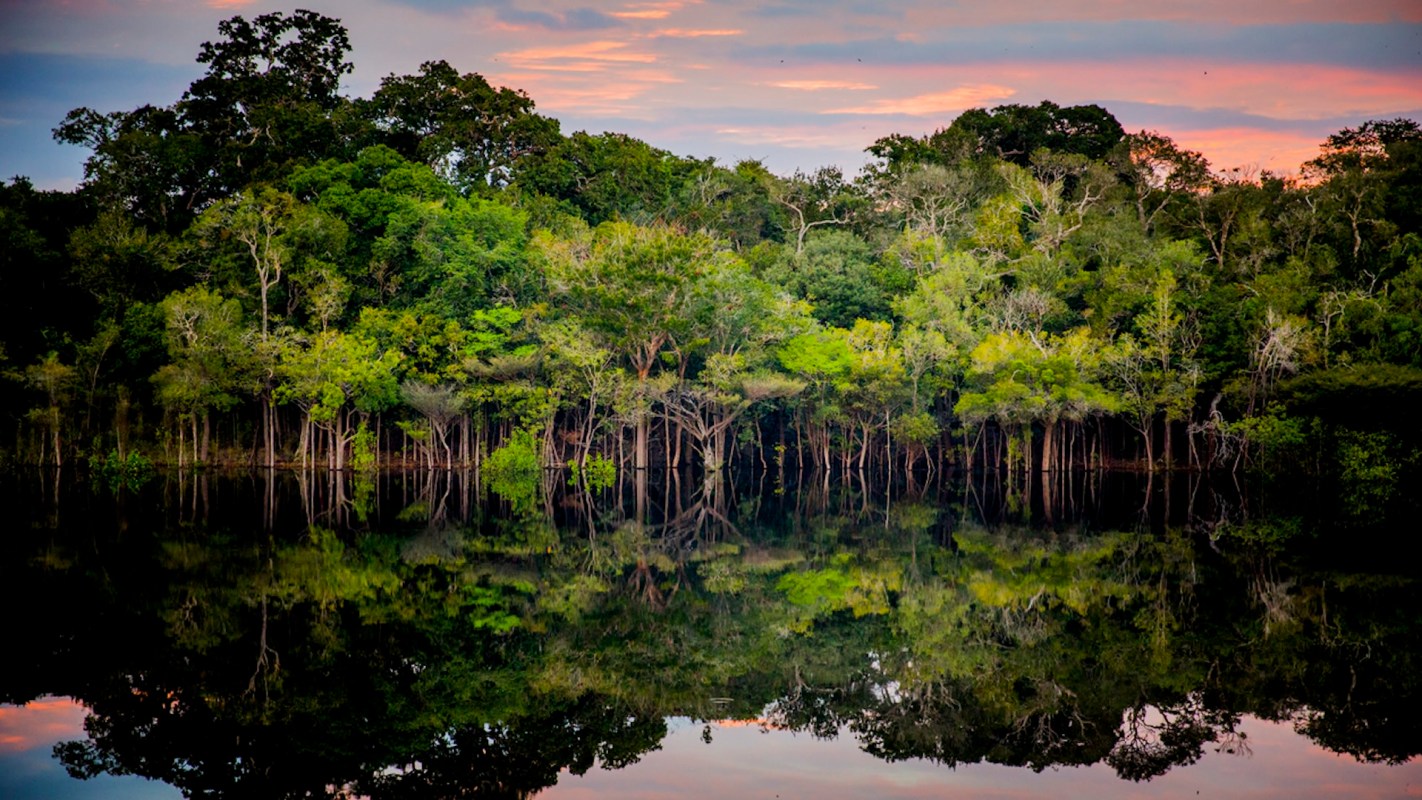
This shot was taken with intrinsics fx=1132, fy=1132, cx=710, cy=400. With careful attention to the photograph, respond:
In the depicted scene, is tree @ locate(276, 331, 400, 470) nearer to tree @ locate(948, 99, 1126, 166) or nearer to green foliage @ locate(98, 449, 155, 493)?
green foliage @ locate(98, 449, 155, 493)

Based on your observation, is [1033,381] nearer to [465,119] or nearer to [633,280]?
[633,280]

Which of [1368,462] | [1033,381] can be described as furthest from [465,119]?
[1368,462]

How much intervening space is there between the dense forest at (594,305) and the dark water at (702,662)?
75.6 ft

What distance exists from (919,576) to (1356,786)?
1044 cm

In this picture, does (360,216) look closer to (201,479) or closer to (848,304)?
(201,479)

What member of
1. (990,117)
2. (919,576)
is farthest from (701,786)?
(990,117)

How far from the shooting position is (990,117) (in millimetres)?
71125

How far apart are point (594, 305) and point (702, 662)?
35.1 metres

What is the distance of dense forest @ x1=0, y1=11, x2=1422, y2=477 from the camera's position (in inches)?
1842

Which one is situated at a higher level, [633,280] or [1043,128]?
[1043,128]

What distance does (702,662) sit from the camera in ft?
45.4

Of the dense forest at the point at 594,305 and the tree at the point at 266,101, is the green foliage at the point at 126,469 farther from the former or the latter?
the tree at the point at 266,101

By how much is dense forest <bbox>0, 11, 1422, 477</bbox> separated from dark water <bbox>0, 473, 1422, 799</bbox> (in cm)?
2304

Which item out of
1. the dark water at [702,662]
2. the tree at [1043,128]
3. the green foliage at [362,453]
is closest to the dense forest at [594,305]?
the green foliage at [362,453]
